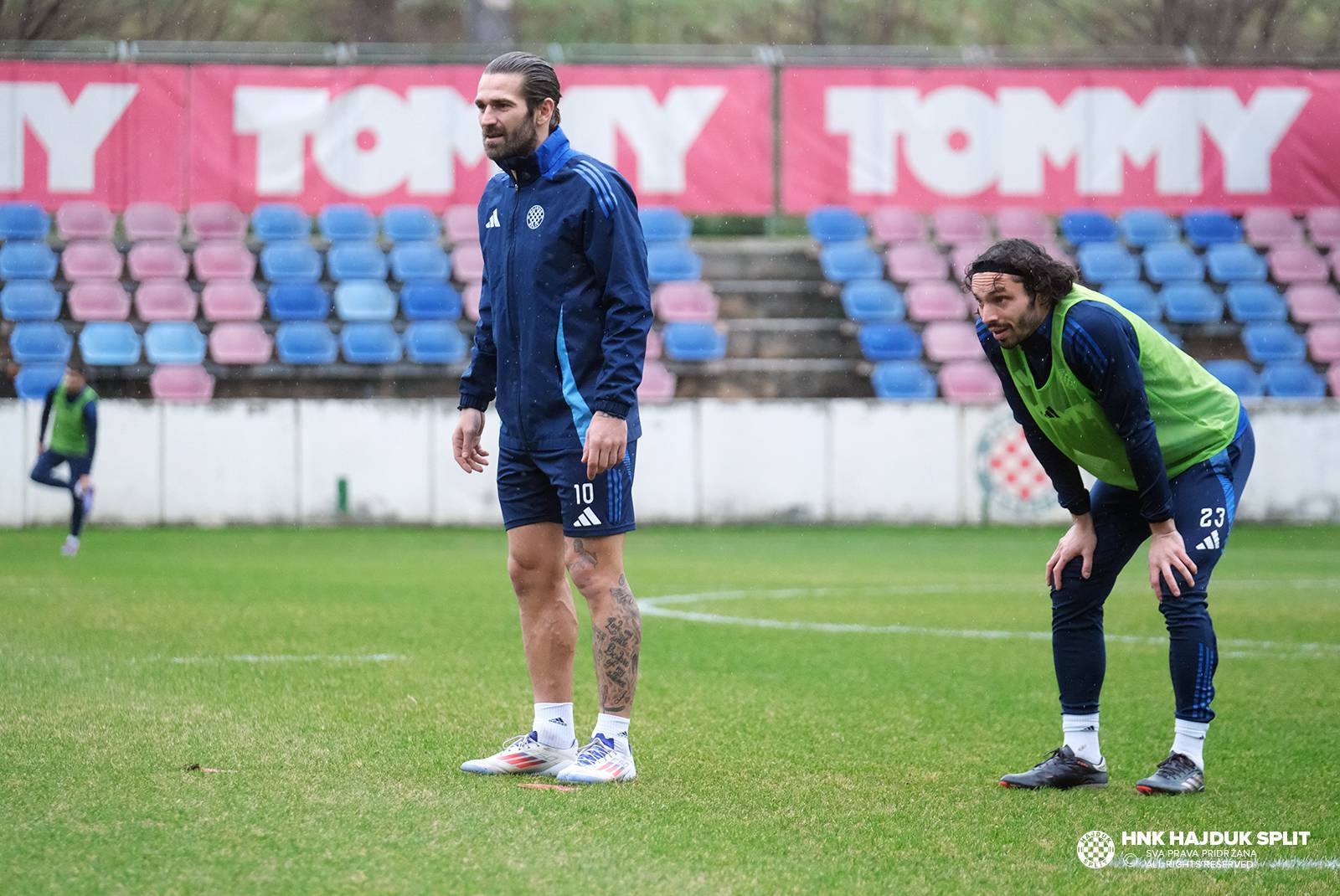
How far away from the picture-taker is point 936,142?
23344 mm

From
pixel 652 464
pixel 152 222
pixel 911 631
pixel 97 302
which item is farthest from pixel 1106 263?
pixel 911 631

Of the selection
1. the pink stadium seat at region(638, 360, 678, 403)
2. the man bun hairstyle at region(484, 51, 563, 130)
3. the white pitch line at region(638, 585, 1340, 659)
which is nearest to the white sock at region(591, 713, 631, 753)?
the man bun hairstyle at region(484, 51, 563, 130)

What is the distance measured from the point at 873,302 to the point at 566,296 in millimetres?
18196

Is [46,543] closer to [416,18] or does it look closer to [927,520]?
[927,520]

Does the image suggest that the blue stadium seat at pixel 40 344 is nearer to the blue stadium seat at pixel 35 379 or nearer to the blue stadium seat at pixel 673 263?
the blue stadium seat at pixel 35 379

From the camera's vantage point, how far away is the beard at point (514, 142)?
5.43 metres

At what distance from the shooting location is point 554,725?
5.70 m

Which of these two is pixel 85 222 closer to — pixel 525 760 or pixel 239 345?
pixel 239 345

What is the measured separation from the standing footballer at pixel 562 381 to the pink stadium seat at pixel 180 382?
16.6 m

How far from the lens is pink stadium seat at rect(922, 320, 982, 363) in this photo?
896 inches

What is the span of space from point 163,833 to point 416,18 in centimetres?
3692

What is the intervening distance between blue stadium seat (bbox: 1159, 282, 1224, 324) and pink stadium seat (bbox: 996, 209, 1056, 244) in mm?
1866

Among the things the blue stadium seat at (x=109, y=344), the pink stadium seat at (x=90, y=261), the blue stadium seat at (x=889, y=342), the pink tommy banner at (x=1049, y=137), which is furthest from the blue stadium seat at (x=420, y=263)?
the blue stadium seat at (x=889, y=342)

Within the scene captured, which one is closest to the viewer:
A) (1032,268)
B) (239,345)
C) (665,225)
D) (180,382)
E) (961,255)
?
(1032,268)
